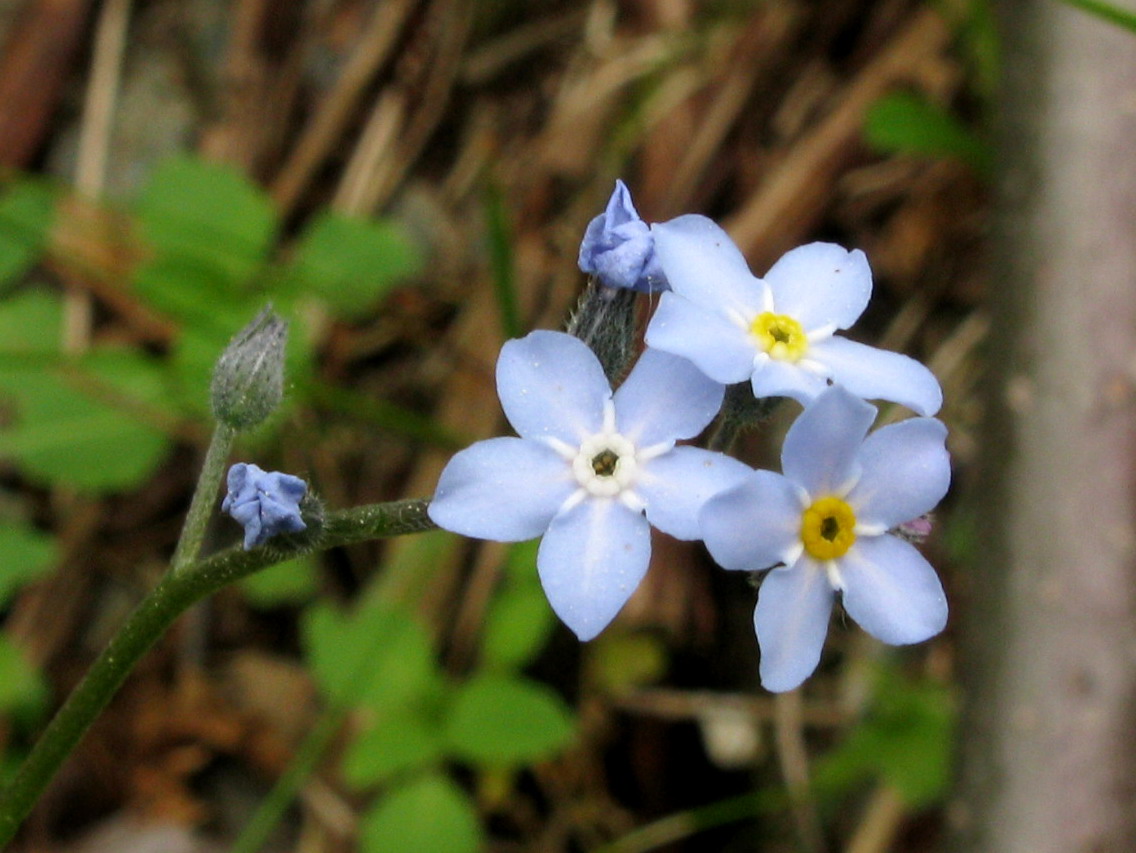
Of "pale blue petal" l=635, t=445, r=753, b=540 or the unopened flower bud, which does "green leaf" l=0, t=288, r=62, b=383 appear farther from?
"pale blue petal" l=635, t=445, r=753, b=540

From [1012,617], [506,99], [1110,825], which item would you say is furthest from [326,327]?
[1110,825]

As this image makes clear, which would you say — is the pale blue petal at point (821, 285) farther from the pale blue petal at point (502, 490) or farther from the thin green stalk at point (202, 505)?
the thin green stalk at point (202, 505)

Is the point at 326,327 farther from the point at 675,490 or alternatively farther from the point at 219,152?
the point at 675,490

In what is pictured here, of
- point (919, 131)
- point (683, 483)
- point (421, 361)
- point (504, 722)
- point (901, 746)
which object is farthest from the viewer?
point (421, 361)

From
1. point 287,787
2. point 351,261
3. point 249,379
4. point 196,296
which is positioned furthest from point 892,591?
point 196,296

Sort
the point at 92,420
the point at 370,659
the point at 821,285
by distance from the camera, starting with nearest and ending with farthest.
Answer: the point at 821,285 < the point at 370,659 < the point at 92,420

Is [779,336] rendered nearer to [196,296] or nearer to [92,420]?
[196,296]
